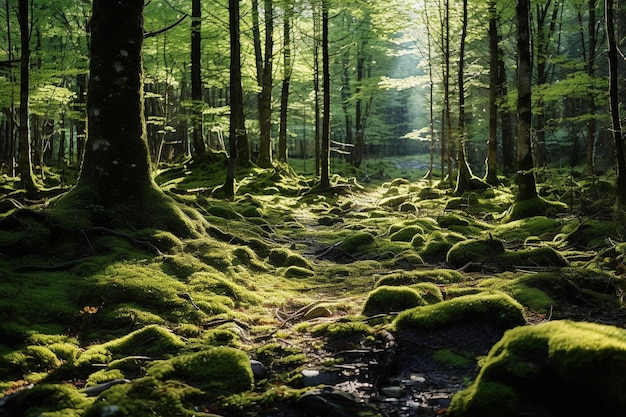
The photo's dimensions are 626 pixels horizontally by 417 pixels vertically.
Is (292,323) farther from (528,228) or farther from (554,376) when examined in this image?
(528,228)

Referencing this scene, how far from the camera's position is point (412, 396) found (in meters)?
3.49

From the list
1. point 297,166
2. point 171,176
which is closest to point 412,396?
point 171,176

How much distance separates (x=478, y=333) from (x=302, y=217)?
11.1m

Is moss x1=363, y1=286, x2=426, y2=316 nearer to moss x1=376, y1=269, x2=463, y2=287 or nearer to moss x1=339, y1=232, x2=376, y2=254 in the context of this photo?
moss x1=376, y1=269, x2=463, y2=287

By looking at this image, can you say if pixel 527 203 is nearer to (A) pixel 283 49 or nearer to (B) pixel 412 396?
(B) pixel 412 396

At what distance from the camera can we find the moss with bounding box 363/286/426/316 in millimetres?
5339

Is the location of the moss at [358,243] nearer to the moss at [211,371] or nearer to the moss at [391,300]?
the moss at [391,300]

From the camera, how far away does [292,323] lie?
18.1 feet

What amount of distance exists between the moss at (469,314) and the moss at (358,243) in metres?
5.43

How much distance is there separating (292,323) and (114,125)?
3983 mm

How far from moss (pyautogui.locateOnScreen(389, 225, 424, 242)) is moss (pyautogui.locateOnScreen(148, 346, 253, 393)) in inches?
302

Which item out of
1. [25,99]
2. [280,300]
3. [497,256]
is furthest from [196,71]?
[280,300]

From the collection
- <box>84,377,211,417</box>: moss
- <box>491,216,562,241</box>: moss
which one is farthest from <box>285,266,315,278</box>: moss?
<box>491,216,562,241</box>: moss

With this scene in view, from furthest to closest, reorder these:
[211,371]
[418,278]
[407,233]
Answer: [407,233] → [418,278] → [211,371]
